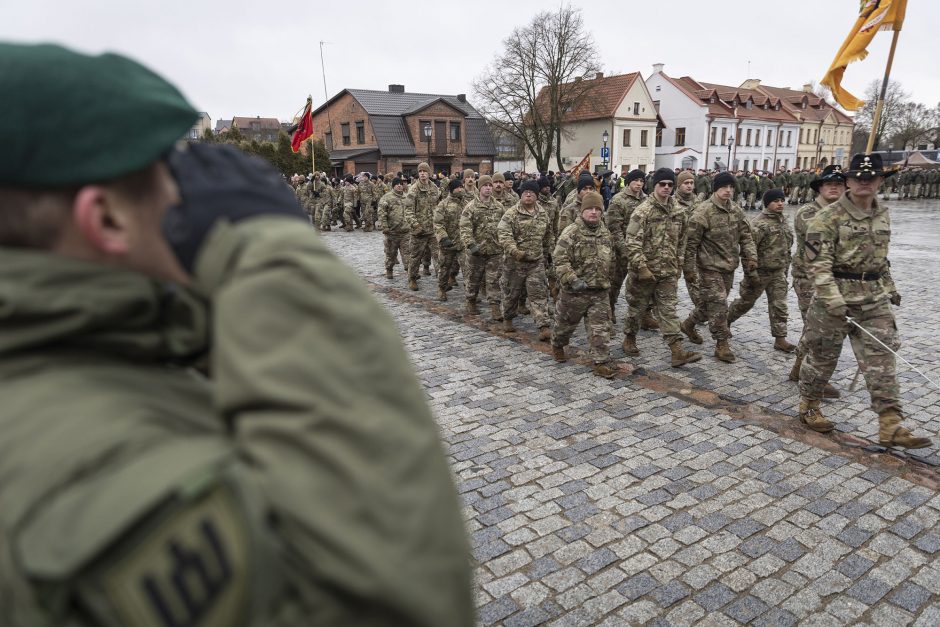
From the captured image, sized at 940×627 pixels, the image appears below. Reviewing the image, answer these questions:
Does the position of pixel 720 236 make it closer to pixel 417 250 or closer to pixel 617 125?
pixel 417 250

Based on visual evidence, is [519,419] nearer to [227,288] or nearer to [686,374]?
[686,374]

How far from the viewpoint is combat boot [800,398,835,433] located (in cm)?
512

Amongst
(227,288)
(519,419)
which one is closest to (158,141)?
(227,288)

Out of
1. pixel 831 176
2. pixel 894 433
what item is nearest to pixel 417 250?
pixel 831 176

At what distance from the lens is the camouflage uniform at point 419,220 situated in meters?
11.6

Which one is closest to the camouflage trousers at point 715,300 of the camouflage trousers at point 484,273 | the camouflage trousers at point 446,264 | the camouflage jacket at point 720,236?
the camouflage jacket at point 720,236

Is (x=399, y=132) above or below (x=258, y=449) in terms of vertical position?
above

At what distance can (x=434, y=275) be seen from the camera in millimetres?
13438

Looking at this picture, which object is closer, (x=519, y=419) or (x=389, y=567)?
(x=389, y=567)

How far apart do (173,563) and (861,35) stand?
10196 mm

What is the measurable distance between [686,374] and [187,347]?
639 cm

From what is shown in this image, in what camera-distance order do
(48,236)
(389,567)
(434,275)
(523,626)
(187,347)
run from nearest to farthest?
(389,567) → (48,236) → (187,347) → (523,626) → (434,275)

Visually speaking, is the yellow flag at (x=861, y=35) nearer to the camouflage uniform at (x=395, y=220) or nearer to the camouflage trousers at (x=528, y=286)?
the camouflage trousers at (x=528, y=286)

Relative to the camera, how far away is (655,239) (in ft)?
23.3
